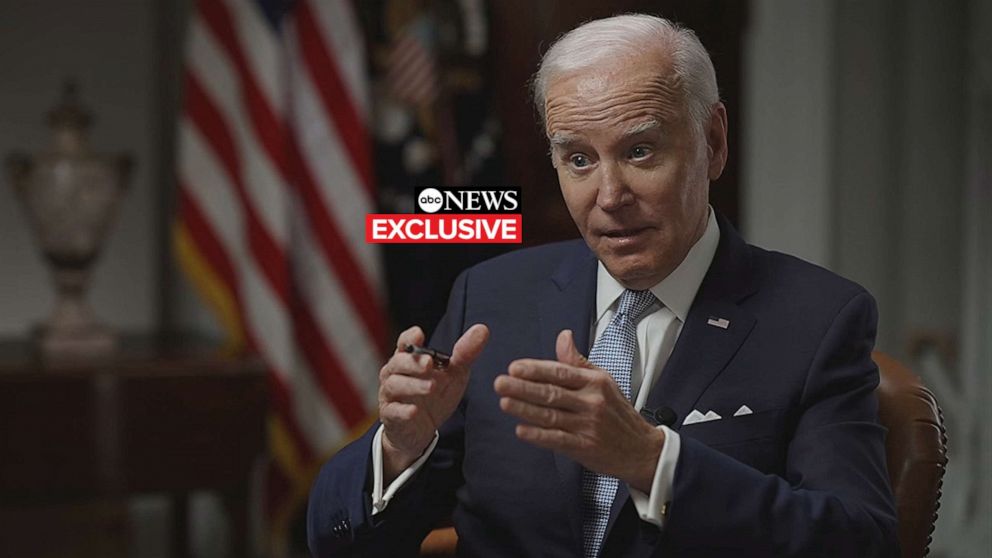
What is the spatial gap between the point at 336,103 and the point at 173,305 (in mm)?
1200

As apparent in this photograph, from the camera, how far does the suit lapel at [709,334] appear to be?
1.18m

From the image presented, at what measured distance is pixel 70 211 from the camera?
115 inches

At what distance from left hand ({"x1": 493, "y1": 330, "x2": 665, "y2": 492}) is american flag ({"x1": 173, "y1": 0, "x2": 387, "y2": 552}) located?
152cm

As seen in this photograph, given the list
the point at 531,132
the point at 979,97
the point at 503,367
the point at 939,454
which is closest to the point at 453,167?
the point at 531,132

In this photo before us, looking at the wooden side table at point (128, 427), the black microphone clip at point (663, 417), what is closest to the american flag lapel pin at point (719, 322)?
the black microphone clip at point (663, 417)

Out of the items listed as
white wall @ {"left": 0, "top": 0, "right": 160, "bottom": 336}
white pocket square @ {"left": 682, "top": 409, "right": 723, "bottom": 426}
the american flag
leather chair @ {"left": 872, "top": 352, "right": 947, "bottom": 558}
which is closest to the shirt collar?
white pocket square @ {"left": 682, "top": 409, "right": 723, "bottom": 426}

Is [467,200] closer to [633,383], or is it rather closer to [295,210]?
[633,383]

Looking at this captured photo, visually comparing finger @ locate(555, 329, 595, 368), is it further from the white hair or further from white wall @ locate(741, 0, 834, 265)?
white wall @ locate(741, 0, 834, 265)

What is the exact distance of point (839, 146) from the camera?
2.30 m

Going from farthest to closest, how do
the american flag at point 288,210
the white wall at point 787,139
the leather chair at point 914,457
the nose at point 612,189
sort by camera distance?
the american flag at point 288,210, the white wall at point 787,139, the leather chair at point 914,457, the nose at point 612,189

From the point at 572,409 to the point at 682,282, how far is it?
287 mm

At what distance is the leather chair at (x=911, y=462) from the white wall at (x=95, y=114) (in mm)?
2150

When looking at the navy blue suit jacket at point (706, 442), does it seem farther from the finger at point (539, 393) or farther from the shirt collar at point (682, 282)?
the finger at point (539, 393)

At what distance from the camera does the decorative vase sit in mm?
2906
